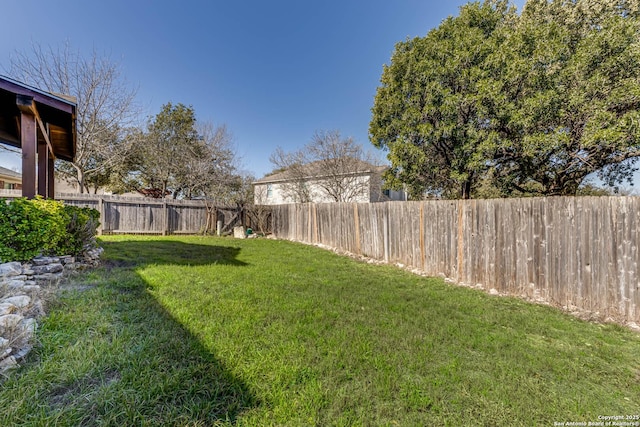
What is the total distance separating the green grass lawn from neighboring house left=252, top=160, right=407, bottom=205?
1054cm

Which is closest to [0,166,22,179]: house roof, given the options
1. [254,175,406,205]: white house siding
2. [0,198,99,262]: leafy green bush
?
[254,175,406,205]: white house siding

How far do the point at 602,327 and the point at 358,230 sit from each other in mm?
5658

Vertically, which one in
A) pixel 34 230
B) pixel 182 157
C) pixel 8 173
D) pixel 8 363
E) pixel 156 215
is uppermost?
pixel 182 157

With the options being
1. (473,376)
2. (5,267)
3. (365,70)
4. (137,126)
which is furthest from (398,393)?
(137,126)

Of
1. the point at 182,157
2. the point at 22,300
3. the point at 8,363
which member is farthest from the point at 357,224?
the point at 182,157

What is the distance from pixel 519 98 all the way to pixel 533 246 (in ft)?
15.8

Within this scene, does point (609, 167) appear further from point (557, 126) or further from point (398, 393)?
point (398, 393)

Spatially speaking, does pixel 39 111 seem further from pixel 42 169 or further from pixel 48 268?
pixel 48 268

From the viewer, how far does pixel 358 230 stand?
8.41 m

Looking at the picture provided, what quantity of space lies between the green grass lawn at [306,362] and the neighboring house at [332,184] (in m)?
10.5

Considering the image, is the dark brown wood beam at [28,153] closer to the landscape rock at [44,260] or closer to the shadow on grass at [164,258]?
the landscape rock at [44,260]

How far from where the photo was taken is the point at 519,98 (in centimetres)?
699

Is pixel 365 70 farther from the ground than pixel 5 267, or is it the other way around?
pixel 365 70

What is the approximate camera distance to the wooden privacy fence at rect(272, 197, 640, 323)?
11.6 ft
